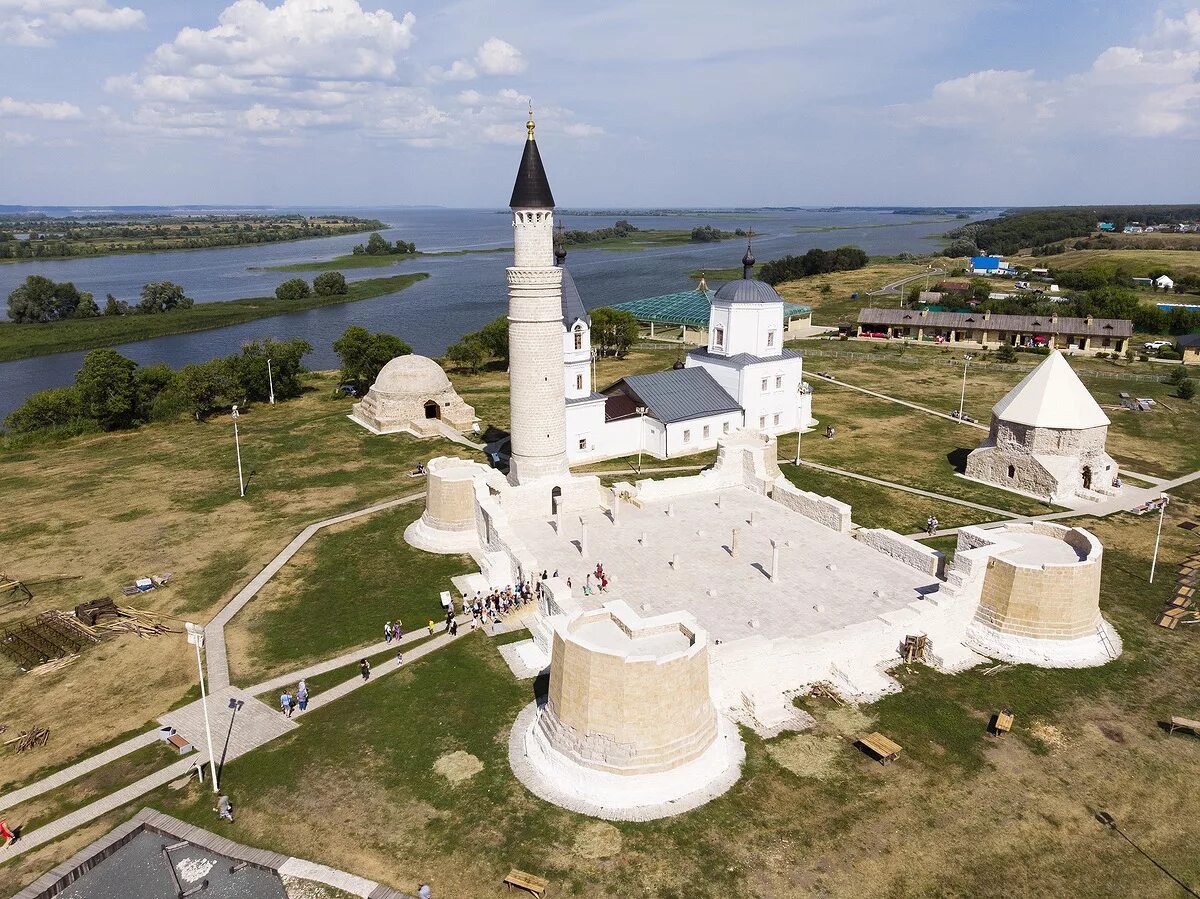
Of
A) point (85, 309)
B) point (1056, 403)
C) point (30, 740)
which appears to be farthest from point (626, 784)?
point (85, 309)

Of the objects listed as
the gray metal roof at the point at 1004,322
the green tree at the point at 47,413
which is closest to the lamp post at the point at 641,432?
the green tree at the point at 47,413

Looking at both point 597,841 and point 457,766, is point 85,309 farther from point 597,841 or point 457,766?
point 597,841

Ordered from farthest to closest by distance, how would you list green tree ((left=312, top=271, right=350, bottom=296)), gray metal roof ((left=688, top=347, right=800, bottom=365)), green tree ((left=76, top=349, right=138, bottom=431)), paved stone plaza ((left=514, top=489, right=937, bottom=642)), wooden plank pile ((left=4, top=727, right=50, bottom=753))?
green tree ((left=312, top=271, right=350, bottom=296)) < green tree ((left=76, top=349, right=138, bottom=431)) < gray metal roof ((left=688, top=347, right=800, bottom=365)) < paved stone plaza ((left=514, top=489, right=937, bottom=642)) < wooden plank pile ((left=4, top=727, right=50, bottom=753))

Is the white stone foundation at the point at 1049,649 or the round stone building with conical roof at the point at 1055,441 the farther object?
the round stone building with conical roof at the point at 1055,441

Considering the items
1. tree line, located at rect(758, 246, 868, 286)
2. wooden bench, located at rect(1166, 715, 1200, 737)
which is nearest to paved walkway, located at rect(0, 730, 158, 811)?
wooden bench, located at rect(1166, 715, 1200, 737)

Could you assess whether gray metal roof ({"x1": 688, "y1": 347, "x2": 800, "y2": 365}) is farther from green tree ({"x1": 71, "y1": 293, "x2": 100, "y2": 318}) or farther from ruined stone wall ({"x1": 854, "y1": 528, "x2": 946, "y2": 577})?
A: green tree ({"x1": 71, "y1": 293, "x2": 100, "y2": 318})

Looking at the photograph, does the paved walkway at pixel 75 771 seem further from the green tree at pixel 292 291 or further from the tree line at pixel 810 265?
the tree line at pixel 810 265
